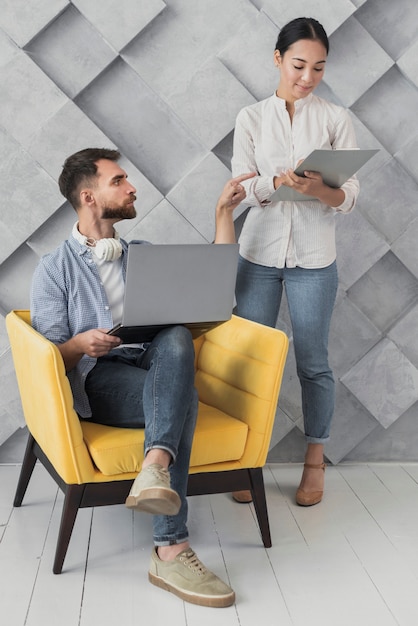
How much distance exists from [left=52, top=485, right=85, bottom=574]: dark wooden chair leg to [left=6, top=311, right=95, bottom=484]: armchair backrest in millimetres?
27

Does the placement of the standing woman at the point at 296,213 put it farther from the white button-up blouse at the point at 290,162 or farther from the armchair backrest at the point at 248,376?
the armchair backrest at the point at 248,376

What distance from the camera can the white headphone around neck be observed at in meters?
1.96

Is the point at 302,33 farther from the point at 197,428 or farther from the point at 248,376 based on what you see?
the point at 197,428

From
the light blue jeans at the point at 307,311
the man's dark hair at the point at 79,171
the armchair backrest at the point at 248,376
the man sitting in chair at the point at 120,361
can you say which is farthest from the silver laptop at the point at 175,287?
the light blue jeans at the point at 307,311

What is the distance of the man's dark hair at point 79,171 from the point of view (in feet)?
6.53

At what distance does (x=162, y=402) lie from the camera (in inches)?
67.9

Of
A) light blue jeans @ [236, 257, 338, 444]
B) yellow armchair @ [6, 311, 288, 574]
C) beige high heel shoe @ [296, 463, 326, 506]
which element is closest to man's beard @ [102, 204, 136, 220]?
yellow armchair @ [6, 311, 288, 574]

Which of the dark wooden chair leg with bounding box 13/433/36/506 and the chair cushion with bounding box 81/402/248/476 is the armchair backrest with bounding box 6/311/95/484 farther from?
the dark wooden chair leg with bounding box 13/433/36/506

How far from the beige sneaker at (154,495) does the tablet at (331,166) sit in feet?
2.70

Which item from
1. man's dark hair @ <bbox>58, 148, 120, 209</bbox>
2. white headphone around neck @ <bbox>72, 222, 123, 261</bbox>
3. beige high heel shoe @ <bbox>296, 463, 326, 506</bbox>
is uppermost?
man's dark hair @ <bbox>58, 148, 120, 209</bbox>

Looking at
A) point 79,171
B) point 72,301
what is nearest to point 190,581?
point 72,301

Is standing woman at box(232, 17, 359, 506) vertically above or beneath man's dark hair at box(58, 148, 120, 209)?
beneath

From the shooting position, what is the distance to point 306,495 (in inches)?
89.8

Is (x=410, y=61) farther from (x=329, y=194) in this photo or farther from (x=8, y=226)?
(x=8, y=226)
